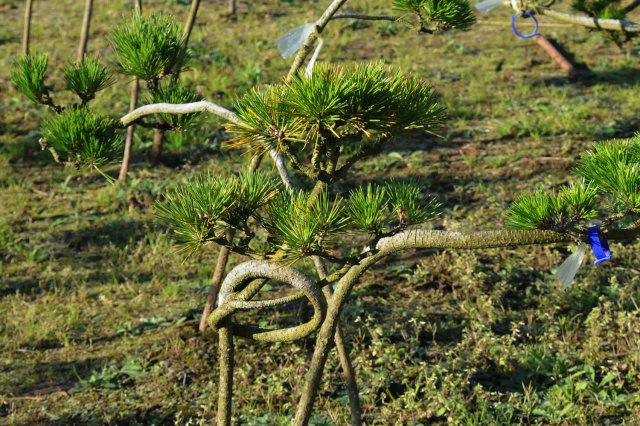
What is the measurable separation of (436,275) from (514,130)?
10.1 feet

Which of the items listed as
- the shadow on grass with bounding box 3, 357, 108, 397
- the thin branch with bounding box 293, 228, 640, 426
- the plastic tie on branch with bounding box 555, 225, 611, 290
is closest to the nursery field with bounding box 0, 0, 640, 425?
the shadow on grass with bounding box 3, 357, 108, 397

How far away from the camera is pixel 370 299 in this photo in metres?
5.68

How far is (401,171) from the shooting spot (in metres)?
7.73

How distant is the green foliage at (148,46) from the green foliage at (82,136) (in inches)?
12.3

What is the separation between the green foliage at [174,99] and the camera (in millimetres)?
3621

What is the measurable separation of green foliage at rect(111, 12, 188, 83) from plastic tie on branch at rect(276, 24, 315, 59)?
479 mm

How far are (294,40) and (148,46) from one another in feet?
2.02

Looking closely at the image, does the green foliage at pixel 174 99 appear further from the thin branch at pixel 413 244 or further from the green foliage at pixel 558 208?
the green foliage at pixel 558 208

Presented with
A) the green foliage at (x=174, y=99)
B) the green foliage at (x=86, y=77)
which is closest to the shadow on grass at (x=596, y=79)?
the green foliage at (x=174, y=99)

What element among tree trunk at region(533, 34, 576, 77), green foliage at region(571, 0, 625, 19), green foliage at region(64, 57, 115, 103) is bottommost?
tree trunk at region(533, 34, 576, 77)

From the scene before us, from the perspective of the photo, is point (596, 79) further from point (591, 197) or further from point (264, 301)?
point (264, 301)

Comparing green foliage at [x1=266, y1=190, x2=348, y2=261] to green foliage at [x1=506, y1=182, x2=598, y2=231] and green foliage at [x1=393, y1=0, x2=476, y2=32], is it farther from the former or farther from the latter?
green foliage at [x1=393, y1=0, x2=476, y2=32]

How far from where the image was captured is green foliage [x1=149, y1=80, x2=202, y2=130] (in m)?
3.62

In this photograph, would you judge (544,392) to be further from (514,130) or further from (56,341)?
(514,130)
